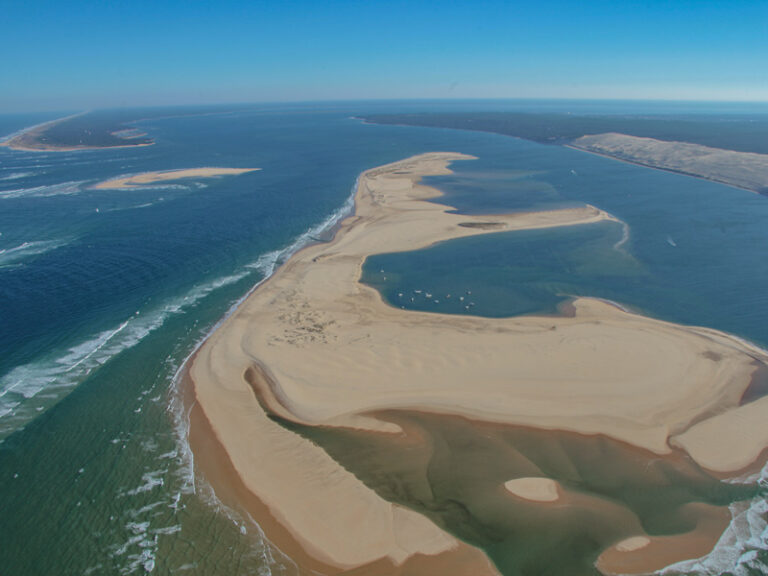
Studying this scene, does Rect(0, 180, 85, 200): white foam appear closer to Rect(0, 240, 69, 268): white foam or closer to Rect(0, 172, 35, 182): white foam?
Rect(0, 172, 35, 182): white foam

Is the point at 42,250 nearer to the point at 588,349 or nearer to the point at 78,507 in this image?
the point at 78,507

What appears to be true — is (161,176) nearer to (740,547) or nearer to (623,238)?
(623,238)

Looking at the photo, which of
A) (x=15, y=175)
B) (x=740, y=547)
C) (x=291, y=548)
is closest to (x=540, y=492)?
(x=740, y=547)

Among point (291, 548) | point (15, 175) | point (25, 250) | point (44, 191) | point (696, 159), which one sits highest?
point (696, 159)

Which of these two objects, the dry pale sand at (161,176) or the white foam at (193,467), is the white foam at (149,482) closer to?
the white foam at (193,467)

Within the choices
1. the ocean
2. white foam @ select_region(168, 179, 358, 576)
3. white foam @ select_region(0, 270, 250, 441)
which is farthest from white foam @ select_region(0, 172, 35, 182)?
white foam @ select_region(0, 270, 250, 441)

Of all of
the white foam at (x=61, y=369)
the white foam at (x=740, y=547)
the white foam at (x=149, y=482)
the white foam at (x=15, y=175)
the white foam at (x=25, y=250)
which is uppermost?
the white foam at (x=15, y=175)

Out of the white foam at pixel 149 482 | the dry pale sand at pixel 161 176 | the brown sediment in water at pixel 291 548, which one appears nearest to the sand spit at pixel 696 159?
the brown sediment in water at pixel 291 548
